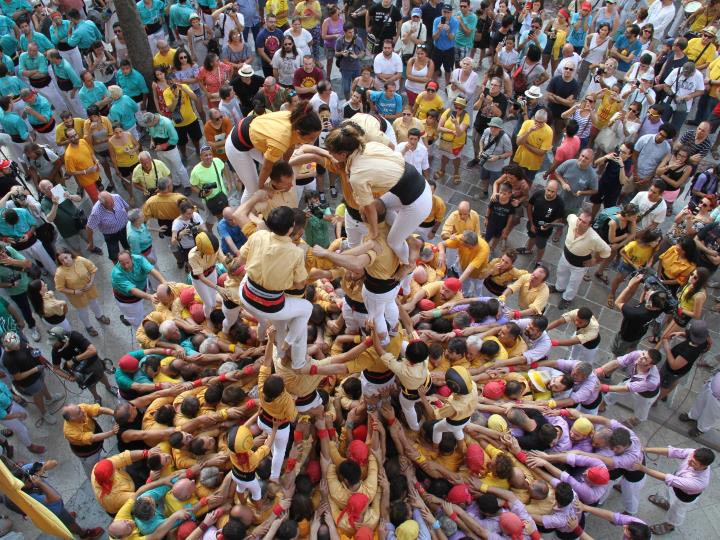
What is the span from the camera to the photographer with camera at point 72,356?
711 cm

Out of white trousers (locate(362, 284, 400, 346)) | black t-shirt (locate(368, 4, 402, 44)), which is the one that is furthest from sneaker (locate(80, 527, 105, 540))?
black t-shirt (locate(368, 4, 402, 44))

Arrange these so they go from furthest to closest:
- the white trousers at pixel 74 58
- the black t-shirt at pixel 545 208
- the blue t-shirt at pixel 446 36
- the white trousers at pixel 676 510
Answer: the blue t-shirt at pixel 446 36
the white trousers at pixel 74 58
the black t-shirt at pixel 545 208
the white trousers at pixel 676 510

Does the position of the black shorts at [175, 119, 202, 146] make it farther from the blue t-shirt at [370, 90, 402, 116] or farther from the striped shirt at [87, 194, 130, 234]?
the blue t-shirt at [370, 90, 402, 116]

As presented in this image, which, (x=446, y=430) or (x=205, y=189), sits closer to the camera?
(x=446, y=430)

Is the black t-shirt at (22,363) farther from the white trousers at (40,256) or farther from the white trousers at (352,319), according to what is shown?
the white trousers at (352,319)

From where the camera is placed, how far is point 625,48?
40.8ft

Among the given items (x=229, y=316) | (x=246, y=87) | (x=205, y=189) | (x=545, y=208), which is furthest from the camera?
(x=246, y=87)

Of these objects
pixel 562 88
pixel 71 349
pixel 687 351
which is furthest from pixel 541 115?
pixel 71 349

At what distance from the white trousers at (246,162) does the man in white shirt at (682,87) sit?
28.5 feet

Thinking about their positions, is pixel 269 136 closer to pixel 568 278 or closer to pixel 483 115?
pixel 568 278

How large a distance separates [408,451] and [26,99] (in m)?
8.68

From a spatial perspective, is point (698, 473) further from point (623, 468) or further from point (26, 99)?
point (26, 99)

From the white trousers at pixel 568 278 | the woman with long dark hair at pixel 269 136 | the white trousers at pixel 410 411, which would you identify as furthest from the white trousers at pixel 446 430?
the white trousers at pixel 568 278

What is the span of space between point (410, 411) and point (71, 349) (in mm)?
4071
